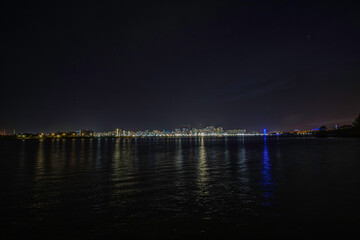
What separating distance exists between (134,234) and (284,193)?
10.7 m

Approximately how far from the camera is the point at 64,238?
31.6ft

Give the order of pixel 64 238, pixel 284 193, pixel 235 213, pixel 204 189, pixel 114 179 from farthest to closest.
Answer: pixel 114 179, pixel 204 189, pixel 284 193, pixel 235 213, pixel 64 238

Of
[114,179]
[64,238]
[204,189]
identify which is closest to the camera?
[64,238]

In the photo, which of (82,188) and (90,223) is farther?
(82,188)

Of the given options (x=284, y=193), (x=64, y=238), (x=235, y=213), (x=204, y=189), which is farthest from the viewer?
(x=204, y=189)

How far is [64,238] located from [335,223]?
1116 cm

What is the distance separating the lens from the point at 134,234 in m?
9.78

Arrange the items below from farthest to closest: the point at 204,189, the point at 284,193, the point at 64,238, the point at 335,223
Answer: the point at 204,189 < the point at 284,193 < the point at 335,223 < the point at 64,238

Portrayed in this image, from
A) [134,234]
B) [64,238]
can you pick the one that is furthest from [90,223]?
[134,234]

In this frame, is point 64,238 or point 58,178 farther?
point 58,178

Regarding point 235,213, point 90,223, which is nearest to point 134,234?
point 90,223

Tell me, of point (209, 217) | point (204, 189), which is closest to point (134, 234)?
point (209, 217)

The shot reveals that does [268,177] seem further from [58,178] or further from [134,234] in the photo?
[58,178]

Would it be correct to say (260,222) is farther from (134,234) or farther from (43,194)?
(43,194)
